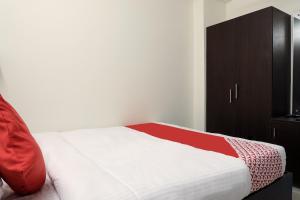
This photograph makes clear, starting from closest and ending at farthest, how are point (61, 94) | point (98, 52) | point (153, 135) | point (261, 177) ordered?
point (261, 177) < point (153, 135) < point (61, 94) < point (98, 52)

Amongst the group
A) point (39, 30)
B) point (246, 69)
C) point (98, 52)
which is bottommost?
point (246, 69)

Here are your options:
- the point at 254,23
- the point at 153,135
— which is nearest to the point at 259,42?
the point at 254,23

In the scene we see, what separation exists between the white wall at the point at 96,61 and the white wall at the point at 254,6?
62 centimetres

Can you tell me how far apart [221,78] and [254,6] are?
3.50 ft

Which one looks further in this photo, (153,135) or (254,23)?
(254,23)

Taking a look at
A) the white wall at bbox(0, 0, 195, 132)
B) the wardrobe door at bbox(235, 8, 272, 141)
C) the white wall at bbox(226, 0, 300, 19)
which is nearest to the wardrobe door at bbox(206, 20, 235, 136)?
the wardrobe door at bbox(235, 8, 272, 141)

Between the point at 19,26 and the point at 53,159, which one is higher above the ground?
the point at 19,26

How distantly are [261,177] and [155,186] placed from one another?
748 mm

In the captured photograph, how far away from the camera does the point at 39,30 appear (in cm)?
208

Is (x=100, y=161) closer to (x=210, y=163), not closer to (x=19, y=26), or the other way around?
(x=210, y=163)

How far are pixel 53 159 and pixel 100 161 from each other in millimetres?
263

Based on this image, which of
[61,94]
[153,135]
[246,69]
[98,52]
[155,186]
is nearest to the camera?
[155,186]

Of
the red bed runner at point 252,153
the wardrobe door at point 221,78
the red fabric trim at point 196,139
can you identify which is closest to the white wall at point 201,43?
the wardrobe door at point 221,78

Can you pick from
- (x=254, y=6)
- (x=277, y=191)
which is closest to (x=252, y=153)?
(x=277, y=191)
